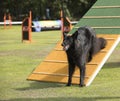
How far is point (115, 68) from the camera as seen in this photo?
10445 mm

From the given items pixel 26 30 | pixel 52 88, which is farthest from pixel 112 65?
pixel 26 30

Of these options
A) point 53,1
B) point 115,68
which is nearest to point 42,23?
point 53,1

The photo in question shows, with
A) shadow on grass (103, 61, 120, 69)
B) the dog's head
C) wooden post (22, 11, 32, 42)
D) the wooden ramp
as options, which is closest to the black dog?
the dog's head

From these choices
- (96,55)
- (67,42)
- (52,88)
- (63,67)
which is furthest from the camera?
(63,67)

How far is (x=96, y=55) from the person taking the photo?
28.1ft

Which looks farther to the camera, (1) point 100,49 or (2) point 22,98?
(1) point 100,49

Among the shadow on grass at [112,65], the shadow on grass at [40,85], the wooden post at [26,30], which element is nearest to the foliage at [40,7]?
the wooden post at [26,30]

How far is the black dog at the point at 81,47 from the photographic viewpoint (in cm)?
765

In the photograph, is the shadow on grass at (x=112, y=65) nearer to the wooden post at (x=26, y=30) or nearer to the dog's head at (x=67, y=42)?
the dog's head at (x=67, y=42)

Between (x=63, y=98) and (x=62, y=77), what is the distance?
151cm

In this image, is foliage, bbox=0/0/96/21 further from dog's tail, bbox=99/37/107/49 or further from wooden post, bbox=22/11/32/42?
dog's tail, bbox=99/37/107/49

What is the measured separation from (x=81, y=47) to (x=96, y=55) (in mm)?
783

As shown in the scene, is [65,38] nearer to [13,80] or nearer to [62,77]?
[62,77]

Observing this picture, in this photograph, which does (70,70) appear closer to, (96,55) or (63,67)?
(63,67)
